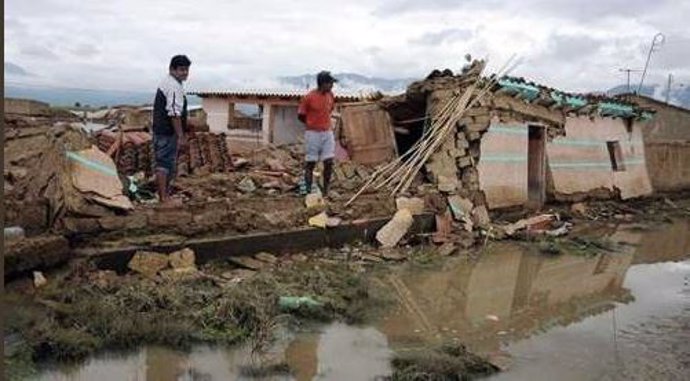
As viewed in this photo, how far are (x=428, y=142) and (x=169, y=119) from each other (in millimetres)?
6105

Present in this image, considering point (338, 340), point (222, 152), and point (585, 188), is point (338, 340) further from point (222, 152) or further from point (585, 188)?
point (585, 188)

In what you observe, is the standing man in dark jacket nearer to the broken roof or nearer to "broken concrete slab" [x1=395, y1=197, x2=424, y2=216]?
"broken concrete slab" [x1=395, y1=197, x2=424, y2=216]

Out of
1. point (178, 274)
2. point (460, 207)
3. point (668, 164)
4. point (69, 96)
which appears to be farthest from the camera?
point (69, 96)

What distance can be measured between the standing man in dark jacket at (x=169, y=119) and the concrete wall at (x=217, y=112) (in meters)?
16.4

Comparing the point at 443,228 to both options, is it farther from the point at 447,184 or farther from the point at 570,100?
the point at 570,100

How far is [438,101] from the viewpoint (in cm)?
1394

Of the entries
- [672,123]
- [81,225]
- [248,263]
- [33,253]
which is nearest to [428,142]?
[248,263]

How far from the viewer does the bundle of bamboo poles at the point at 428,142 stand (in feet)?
41.2

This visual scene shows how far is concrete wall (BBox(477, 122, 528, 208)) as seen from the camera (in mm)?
14242

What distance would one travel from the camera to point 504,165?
14.7 m

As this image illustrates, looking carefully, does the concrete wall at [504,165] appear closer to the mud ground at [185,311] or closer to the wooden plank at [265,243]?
the wooden plank at [265,243]

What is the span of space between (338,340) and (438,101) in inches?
317

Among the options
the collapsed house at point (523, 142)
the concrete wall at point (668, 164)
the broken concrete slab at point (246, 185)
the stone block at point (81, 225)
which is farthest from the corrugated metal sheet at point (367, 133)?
the concrete wall at point (668, 164)

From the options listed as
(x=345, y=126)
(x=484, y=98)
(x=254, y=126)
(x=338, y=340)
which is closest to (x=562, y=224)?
(x=484, y=98)
